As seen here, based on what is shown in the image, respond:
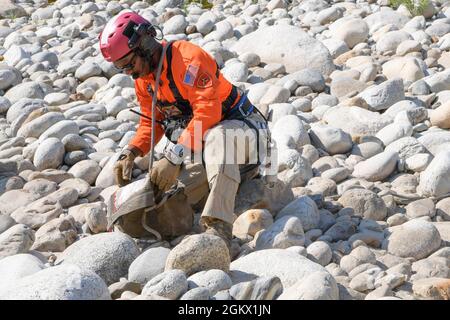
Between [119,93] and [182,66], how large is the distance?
375 centimetres

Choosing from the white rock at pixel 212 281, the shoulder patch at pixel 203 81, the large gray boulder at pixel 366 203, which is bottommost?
the large gray boulder at pixel 366 203

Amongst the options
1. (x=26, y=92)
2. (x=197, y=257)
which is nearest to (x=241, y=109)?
(x=197, y=257)

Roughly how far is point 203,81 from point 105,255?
56.2 inches

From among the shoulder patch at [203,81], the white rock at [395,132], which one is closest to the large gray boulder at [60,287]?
the shoulder patch at [203,81]

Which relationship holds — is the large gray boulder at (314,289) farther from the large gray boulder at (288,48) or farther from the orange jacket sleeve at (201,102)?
the large gray boulder at (288,48)

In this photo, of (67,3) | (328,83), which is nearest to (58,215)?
(328,83)

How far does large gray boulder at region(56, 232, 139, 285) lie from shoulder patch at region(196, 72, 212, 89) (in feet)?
3.90

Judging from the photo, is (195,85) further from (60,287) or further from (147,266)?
(60,287)

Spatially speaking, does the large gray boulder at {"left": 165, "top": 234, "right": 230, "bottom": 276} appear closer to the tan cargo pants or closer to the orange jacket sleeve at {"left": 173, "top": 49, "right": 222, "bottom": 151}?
the tan cargo pants

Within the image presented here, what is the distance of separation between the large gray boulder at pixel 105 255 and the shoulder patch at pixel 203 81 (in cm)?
119

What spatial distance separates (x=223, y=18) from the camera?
38.4ft

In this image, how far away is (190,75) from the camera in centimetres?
539

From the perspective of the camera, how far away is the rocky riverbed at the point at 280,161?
438 centimetres
